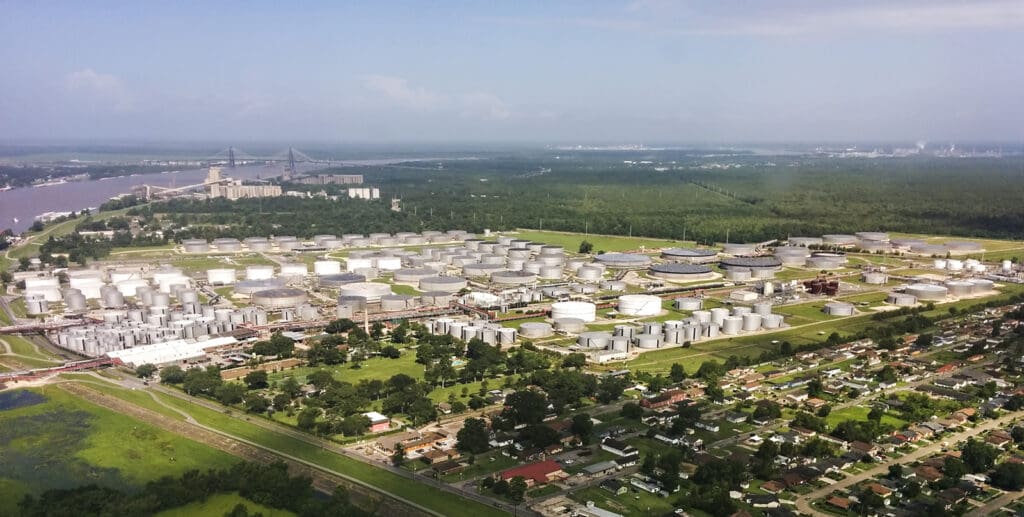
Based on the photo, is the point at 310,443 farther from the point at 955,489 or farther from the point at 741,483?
the point at 955,489

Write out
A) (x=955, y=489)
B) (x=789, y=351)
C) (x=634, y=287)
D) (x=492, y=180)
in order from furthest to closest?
(x=492, y=180), (x=634, y=287), (x=789, y=351), (x=955, y=489)

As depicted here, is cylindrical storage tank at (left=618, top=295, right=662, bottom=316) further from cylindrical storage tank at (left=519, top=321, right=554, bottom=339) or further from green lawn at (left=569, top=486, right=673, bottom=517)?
green lawn at (left=569, top=486, right=673, bottom=517)

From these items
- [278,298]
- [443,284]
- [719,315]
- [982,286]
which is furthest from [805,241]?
[278,298]

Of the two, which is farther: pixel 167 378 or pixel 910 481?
pixel 167 378

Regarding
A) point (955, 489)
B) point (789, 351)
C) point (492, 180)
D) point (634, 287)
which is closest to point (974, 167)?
point (492, 180)

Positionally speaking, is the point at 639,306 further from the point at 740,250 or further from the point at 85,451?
the point at 85,451

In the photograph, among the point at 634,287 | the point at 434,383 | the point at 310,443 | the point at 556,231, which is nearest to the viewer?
the point at 310,443
